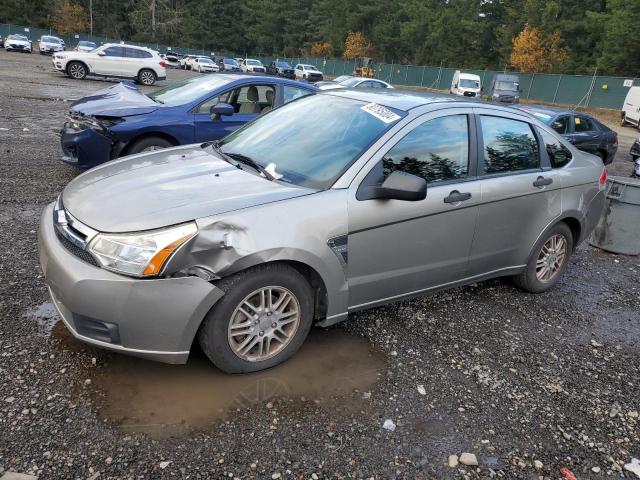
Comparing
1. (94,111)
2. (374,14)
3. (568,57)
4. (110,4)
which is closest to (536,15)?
(568,57)

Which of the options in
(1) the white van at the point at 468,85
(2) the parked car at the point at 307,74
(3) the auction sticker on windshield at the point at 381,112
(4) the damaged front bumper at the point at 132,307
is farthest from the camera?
(2) the parked car at the point at 307,74

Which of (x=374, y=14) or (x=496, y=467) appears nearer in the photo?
(x=496, y=467)

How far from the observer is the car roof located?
12.3 feet

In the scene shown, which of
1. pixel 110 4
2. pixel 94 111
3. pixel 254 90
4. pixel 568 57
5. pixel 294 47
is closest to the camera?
pixel 94 111

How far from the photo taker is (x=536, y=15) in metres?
51.5

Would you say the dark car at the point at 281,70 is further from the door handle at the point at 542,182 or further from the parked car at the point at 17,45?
the door handle at the point at 542,182

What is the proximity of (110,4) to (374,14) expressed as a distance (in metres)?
44.0

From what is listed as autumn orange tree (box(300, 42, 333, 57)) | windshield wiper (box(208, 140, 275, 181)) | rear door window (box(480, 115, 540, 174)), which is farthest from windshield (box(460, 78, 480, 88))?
autumn orange tree (box(300, 42, 333, 57))

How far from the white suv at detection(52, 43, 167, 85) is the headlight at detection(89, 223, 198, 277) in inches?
941

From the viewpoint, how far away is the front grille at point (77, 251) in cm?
272

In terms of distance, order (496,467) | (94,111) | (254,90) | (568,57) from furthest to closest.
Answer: (568,57) < (254,90) < (94,111) < (496,467)

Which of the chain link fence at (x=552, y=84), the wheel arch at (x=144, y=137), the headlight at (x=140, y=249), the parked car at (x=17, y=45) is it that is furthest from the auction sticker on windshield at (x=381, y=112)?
the parked car at (x=17, y=45)

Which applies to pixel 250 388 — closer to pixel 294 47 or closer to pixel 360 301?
pixel 360 301

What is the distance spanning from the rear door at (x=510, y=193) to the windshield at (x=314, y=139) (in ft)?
3.06
